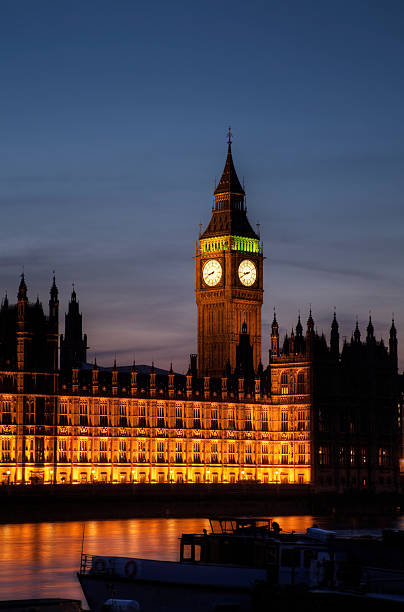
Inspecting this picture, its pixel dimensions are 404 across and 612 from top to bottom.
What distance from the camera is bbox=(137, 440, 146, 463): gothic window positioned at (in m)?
159

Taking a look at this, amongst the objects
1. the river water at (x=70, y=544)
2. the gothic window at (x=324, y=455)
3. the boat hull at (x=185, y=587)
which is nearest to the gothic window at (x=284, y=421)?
the gothic window at (x=324, y=455)

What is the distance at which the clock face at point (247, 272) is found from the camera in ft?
637

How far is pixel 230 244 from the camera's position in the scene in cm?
19375

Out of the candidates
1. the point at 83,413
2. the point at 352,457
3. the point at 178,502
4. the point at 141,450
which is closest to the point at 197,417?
the point at 141,450

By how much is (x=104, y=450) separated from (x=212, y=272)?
45.1m

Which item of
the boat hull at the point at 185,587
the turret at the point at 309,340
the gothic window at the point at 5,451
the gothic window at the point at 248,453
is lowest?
the boat hull at the point at 185,587

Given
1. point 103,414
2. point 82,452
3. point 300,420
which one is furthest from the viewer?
point 300,420

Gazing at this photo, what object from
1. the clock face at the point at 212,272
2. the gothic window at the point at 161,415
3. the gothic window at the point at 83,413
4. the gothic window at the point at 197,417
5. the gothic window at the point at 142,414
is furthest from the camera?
the clock face at the point at 212,272

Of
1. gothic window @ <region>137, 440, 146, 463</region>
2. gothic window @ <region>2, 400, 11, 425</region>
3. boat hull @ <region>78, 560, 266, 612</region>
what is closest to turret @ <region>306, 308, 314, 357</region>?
gothic window @ <region>137, 440, 146, 463</region>

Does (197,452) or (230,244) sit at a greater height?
(230,244)

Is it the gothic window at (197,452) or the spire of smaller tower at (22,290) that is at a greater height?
the spire of smaller tower at (22,290)

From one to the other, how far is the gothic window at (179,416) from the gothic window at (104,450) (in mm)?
10731

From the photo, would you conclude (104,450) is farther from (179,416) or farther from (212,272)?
(212,272)

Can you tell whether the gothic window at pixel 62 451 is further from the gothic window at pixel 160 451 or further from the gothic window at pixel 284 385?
the gothic window at pixel 284 385
